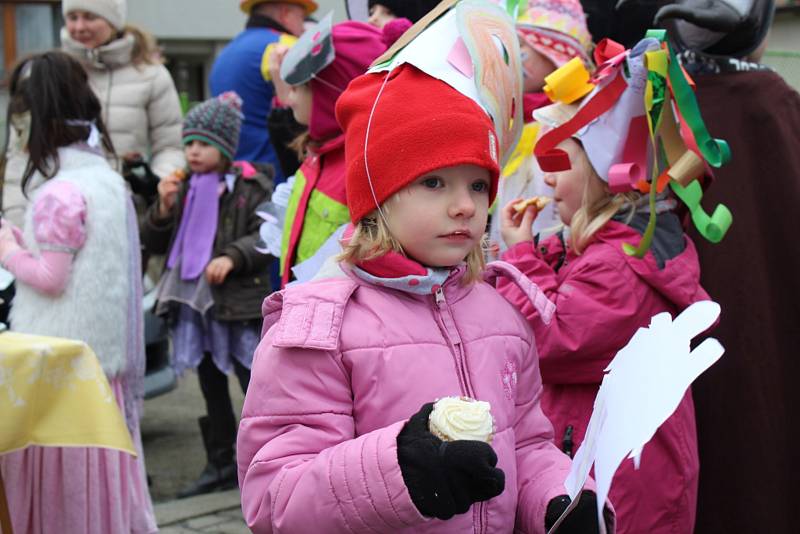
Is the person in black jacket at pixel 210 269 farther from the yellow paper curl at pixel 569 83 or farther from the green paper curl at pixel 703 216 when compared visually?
the green paper curl at pixel 703 216

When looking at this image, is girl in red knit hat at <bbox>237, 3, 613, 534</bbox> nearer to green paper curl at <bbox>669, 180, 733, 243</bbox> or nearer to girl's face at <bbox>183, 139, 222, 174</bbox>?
green paper curl at <bbox>669, 180, 733, 243</bbox>

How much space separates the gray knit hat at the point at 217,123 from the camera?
566cm

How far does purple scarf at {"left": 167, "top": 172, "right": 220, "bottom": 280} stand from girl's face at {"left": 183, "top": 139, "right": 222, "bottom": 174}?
0.04m

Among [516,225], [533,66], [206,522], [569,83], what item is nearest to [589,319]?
[516,225]

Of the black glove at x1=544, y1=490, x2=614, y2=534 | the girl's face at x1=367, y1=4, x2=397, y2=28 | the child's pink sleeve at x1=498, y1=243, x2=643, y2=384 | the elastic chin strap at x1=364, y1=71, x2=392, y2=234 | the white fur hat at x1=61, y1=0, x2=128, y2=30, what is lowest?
the white fur hat at x1=61, y1=0, x2=128, y2=30

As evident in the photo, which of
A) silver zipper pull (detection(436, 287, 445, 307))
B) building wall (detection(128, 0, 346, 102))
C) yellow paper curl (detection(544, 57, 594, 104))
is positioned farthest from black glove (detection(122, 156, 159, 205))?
building wall (detection(128, 0, 346, 102))

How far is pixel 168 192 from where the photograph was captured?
5.82 m

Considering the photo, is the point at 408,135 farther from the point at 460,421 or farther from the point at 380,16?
the point at 380,16

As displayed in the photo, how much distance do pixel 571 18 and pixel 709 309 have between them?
8.13ft

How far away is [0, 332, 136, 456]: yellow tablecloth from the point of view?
10.5 ft

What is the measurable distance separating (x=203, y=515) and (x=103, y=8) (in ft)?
10.4

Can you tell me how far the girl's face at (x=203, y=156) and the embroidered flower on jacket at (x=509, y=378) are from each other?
3.55 m

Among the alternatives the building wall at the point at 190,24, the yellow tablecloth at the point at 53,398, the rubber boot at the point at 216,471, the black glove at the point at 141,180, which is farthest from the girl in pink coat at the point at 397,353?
the building wall at the point at 190,24

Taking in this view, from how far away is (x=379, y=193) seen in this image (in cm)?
238
